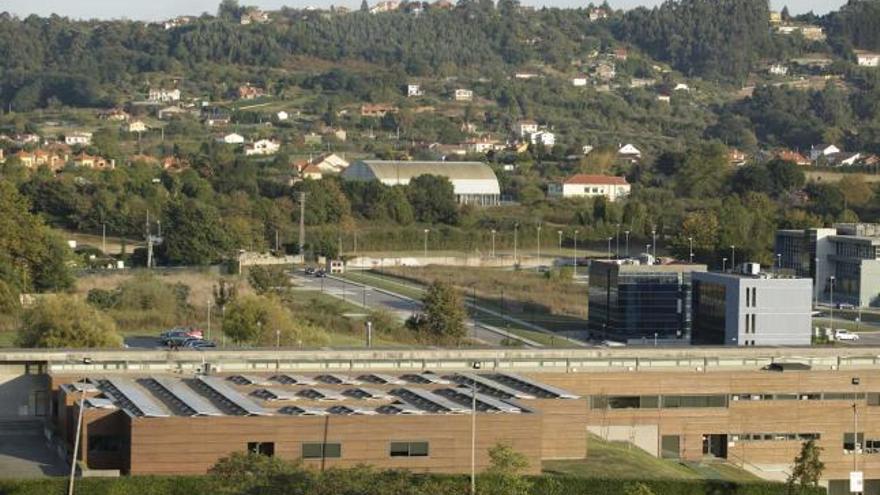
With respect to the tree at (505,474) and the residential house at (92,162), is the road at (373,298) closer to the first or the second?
the tree at (505,474)

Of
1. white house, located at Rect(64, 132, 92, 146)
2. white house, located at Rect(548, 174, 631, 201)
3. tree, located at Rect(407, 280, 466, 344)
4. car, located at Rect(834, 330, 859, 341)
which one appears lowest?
car, located at Rect(834, 330, 859, 341)

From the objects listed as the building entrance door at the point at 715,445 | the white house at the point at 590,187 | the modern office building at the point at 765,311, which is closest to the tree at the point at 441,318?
the modern office building at the point at 765,311

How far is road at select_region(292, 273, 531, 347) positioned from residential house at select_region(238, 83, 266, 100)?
249 feet

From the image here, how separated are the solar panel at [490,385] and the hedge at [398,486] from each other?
3.68 meters

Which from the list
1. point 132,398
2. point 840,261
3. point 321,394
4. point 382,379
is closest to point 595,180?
point 840,261

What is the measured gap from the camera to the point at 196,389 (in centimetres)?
3425

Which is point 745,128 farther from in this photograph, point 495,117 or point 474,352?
point 474,352

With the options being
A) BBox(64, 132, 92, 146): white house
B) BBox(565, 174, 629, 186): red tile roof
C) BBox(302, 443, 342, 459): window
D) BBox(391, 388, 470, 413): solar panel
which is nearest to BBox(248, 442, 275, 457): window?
BBox(302, 443, 342, 459): window

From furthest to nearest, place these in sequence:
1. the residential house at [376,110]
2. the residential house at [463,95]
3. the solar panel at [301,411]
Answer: the residential house at [463,95] < the residential house at [376,110] < the solar panel at [301,411]

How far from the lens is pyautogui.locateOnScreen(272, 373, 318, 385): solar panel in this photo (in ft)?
116

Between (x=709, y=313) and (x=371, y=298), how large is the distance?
13027 mm

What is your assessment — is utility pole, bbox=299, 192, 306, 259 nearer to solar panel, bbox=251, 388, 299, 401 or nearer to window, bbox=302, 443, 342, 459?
solar panel, bbox=251, 388, 299, 401

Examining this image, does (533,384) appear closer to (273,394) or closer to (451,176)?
(273,394)

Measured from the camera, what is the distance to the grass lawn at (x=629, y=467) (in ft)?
102
